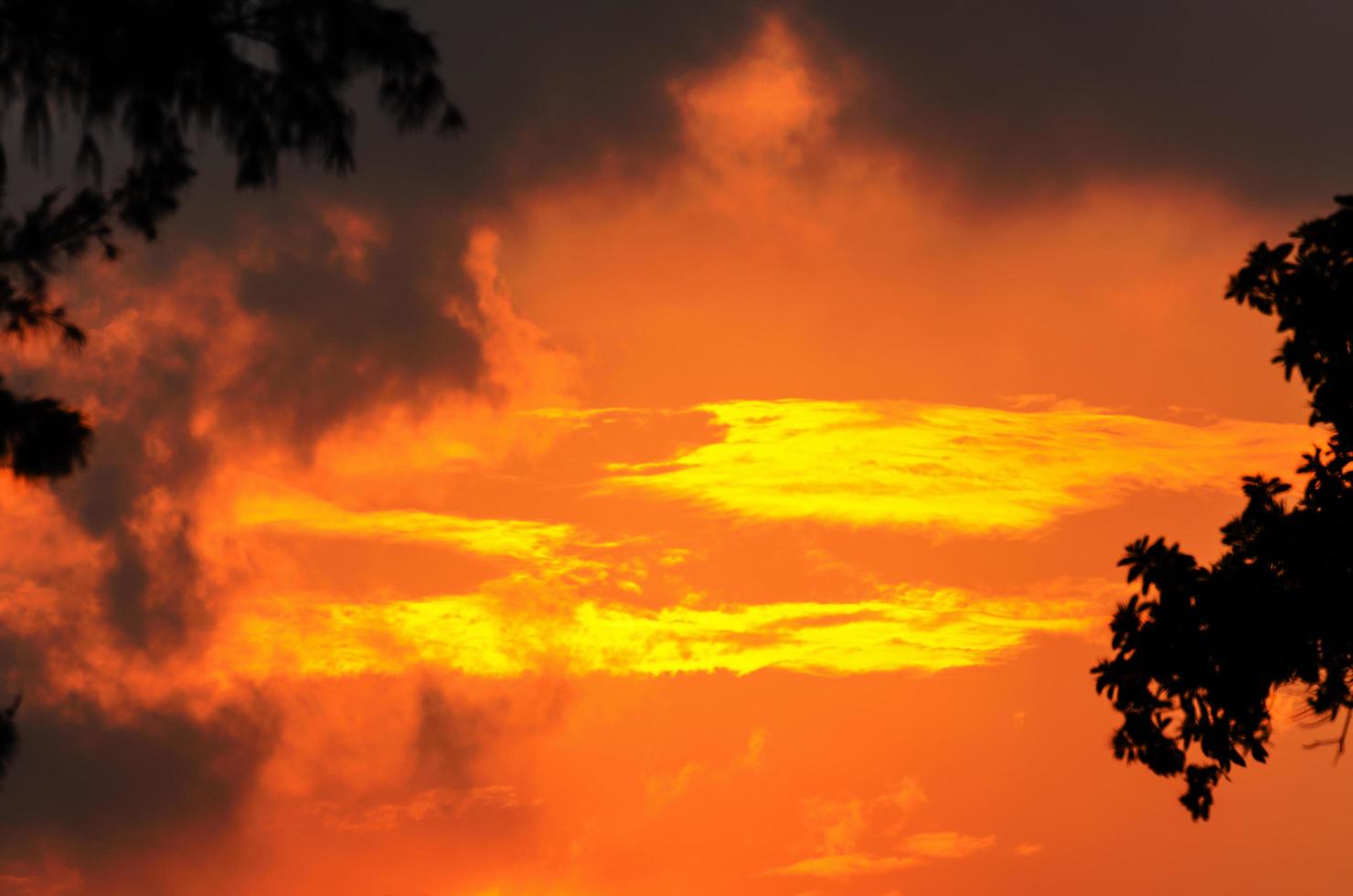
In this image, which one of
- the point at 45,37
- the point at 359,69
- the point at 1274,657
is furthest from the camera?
the point at 1274,657

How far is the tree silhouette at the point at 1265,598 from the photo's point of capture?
70.9ft

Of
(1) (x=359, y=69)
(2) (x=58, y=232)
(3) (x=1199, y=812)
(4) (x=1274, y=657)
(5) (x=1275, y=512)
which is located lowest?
(3) (x=1199, y=812)

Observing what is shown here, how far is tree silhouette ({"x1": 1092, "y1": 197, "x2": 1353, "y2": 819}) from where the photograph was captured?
21.6 metres

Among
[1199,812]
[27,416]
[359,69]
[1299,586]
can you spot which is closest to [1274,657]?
[1299,586]

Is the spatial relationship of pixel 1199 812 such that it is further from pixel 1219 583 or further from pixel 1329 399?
pixel 1329 399

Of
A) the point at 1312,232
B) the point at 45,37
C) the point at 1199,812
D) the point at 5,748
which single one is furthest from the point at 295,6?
the point at 1199,812

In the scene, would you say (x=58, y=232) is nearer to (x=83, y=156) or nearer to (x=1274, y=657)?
(x=83, y=156)

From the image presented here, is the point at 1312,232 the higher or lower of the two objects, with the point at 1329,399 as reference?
higher

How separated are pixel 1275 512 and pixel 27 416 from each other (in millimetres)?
15857

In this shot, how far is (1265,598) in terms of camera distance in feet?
71.6

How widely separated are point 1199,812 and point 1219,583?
3.16m

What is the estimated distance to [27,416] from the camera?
16016 mm

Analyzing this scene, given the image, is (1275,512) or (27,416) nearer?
(27,416)

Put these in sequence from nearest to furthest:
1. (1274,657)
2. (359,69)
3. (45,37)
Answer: (45,37) → (359,69) → (1274,657)
